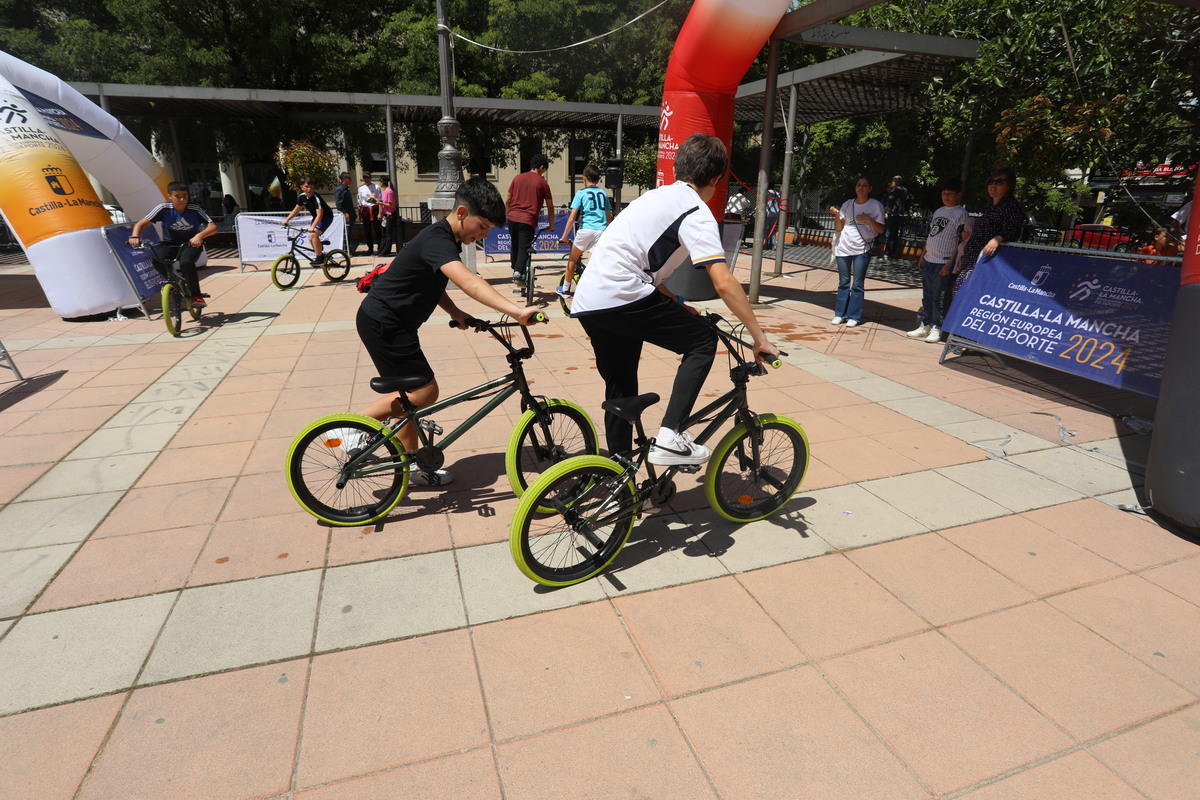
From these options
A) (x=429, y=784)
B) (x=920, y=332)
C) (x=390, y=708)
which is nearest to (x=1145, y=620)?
(x=429, y=784)

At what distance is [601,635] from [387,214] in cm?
1424

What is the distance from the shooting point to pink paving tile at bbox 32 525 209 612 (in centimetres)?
310

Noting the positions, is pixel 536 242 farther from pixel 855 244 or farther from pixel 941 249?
pixel 941 249

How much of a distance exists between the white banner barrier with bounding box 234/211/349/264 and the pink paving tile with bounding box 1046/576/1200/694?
12356 mm

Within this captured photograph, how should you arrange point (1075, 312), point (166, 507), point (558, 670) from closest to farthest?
point (558, 670)
point (166, 507)
point (1075, 312)

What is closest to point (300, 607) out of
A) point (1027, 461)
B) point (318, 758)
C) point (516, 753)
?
point (318, 758)

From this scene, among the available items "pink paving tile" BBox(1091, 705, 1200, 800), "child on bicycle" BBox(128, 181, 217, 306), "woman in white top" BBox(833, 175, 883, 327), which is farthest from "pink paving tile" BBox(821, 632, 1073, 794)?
"child on bicycle" BBox(128, 181, 217, 306)

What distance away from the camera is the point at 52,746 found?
2.28m

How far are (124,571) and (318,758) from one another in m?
1.78

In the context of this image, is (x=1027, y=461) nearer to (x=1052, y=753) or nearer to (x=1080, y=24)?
(x=1052, y=753)

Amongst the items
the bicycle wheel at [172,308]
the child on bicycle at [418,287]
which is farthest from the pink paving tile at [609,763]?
the bicycle wheel at [172,308]

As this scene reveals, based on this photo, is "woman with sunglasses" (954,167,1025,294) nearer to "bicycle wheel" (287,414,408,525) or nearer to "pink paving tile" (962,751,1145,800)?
"pink paving tile" (962,751,1145,800)

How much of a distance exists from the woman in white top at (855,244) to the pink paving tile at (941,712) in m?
6.43

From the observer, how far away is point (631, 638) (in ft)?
9.32
